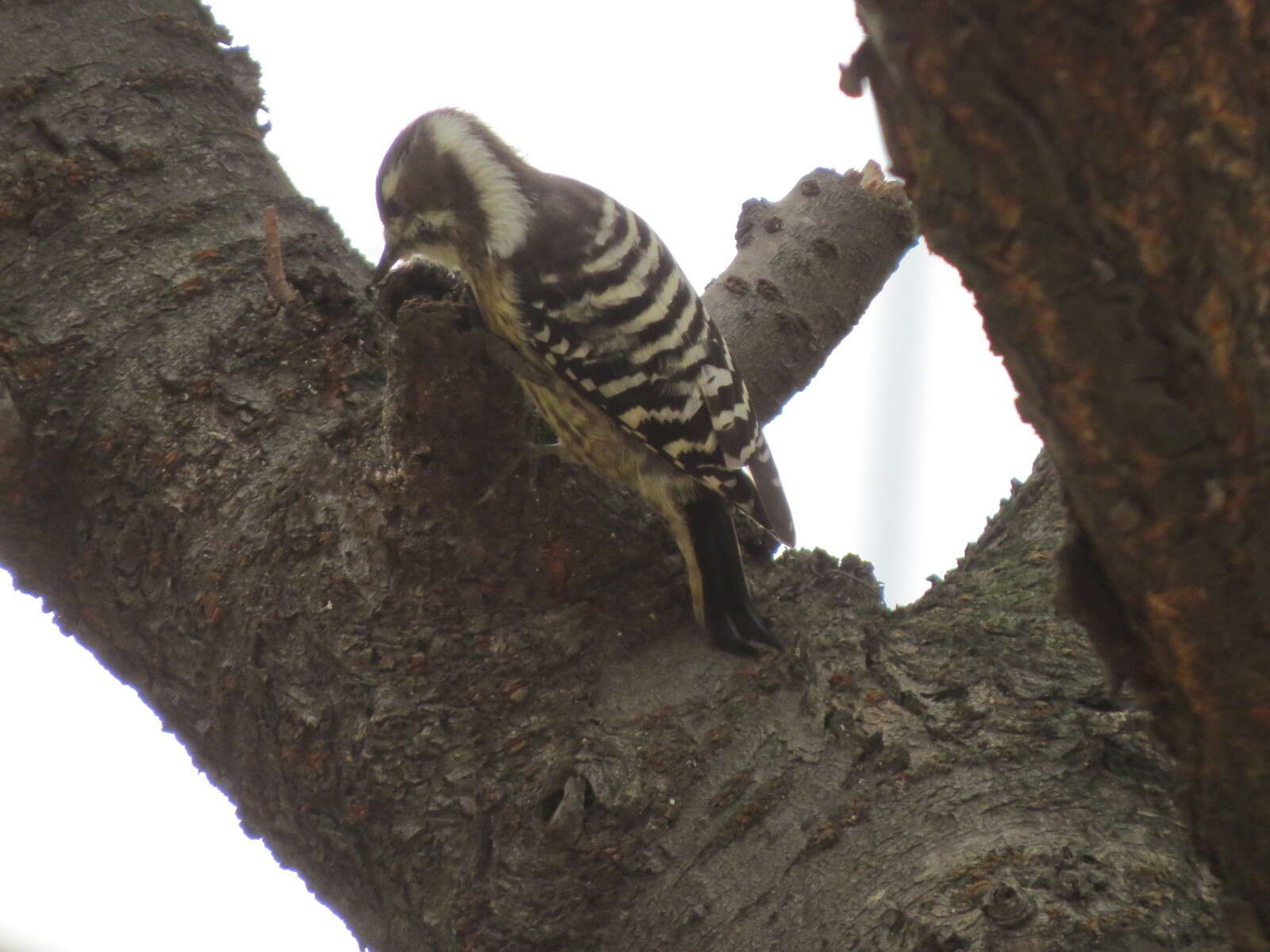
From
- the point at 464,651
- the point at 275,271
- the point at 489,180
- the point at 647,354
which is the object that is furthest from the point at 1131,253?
the point at 489,180

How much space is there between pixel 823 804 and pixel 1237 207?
981 millimetres

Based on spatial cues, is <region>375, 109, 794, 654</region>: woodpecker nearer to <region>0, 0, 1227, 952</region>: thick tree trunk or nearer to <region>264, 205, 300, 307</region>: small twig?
<region>264, 205, 300, 307</region>: small twig

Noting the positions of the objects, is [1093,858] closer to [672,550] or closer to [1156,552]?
[1156,552]

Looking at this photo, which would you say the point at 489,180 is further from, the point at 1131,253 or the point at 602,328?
the point at 1131,253

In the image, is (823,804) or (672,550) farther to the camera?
(672,550)

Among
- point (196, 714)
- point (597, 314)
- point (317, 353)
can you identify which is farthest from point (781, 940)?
point (597, 314)

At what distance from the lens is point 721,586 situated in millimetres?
1906

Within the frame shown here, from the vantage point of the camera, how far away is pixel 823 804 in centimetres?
156

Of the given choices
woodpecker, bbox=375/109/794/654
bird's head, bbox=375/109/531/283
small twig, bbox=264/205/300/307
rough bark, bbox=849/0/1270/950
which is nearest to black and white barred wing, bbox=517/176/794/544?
woodpecker, bbox=375/109/794/654

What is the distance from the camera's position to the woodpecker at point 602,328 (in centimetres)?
259

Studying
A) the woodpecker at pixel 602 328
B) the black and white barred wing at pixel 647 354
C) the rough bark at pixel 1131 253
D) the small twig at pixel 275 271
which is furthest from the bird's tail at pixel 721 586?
the rough bark at pixel 1131 253

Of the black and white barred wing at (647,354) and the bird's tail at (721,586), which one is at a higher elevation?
the black and white barred wing at (647,354)

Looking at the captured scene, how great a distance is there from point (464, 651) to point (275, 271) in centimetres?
76

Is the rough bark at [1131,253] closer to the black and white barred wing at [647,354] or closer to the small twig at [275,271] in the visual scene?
the small twig at [275,271]
